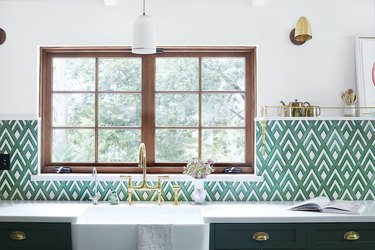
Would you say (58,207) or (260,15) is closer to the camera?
(58,207)

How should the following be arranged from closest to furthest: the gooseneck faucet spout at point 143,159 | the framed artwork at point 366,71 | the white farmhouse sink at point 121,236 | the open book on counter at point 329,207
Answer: the white farmhouse sink at point 121,236 < the open book on counter at point 329,207 < the gooseneck faucet spout at point 143,159 < the framed artwork at point 366,71

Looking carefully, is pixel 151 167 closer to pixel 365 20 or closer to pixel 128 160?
pixel 128 160

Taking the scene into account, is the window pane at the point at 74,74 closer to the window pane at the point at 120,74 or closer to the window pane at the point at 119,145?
the window pane at the point at 120,74

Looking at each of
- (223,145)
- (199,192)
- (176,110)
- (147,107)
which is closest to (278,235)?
(199,192)

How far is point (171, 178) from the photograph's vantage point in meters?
3.41

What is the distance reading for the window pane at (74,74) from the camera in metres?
3.59

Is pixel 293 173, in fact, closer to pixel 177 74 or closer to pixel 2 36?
pixel 177 74

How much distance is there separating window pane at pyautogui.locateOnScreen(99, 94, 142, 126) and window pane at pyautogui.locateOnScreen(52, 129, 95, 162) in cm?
16

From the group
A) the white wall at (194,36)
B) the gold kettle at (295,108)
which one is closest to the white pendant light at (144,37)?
the white wall at (194,36)

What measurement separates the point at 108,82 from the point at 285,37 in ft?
4.68

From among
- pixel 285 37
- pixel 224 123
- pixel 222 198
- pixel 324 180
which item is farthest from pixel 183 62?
pixel 324 180

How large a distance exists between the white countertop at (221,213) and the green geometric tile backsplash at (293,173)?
0.19 m

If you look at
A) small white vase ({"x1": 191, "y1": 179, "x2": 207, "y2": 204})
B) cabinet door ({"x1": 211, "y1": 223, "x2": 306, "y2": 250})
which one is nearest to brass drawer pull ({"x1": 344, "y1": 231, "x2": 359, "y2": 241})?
cabinet door ({"x1": 211, "y1": 223, "x2": 306, "y2": 250})

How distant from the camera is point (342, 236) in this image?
285 cm
